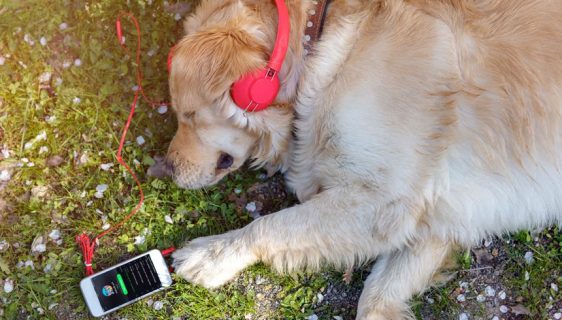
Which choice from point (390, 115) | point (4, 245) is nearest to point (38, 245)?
point (4, 245)

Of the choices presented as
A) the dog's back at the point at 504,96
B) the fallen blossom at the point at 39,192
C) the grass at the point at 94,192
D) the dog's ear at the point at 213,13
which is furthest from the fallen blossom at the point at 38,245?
the dog's back at the point at 504,96

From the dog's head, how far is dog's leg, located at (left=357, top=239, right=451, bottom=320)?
3.12ft

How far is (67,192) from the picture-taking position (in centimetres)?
348

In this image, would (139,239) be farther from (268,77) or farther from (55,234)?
(268,77)

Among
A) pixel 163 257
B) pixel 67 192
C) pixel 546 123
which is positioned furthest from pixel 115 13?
pixel 546 123

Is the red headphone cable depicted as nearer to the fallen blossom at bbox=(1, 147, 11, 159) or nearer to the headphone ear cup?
the fallen blossom at bbox=(1, 147, 11, 159)

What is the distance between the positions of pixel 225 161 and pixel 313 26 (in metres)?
0.94

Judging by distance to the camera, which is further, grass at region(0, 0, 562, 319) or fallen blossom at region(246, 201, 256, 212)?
fallen blossom at region(246, 201, 256, 212)

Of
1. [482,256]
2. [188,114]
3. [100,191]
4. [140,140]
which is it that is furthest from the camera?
[140,140]

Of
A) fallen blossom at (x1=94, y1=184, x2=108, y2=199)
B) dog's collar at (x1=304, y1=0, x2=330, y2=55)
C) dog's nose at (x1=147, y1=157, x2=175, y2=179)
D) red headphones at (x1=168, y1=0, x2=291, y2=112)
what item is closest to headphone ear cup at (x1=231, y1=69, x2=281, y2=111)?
red headphones at (x1=168, y1=0, x2=291, y2=112)

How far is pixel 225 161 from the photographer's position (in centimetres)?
311

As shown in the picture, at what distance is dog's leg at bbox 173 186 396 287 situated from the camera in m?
2.84

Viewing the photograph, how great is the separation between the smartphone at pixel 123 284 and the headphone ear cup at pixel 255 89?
3.94ft

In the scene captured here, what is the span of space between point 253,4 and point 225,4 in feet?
0.51
